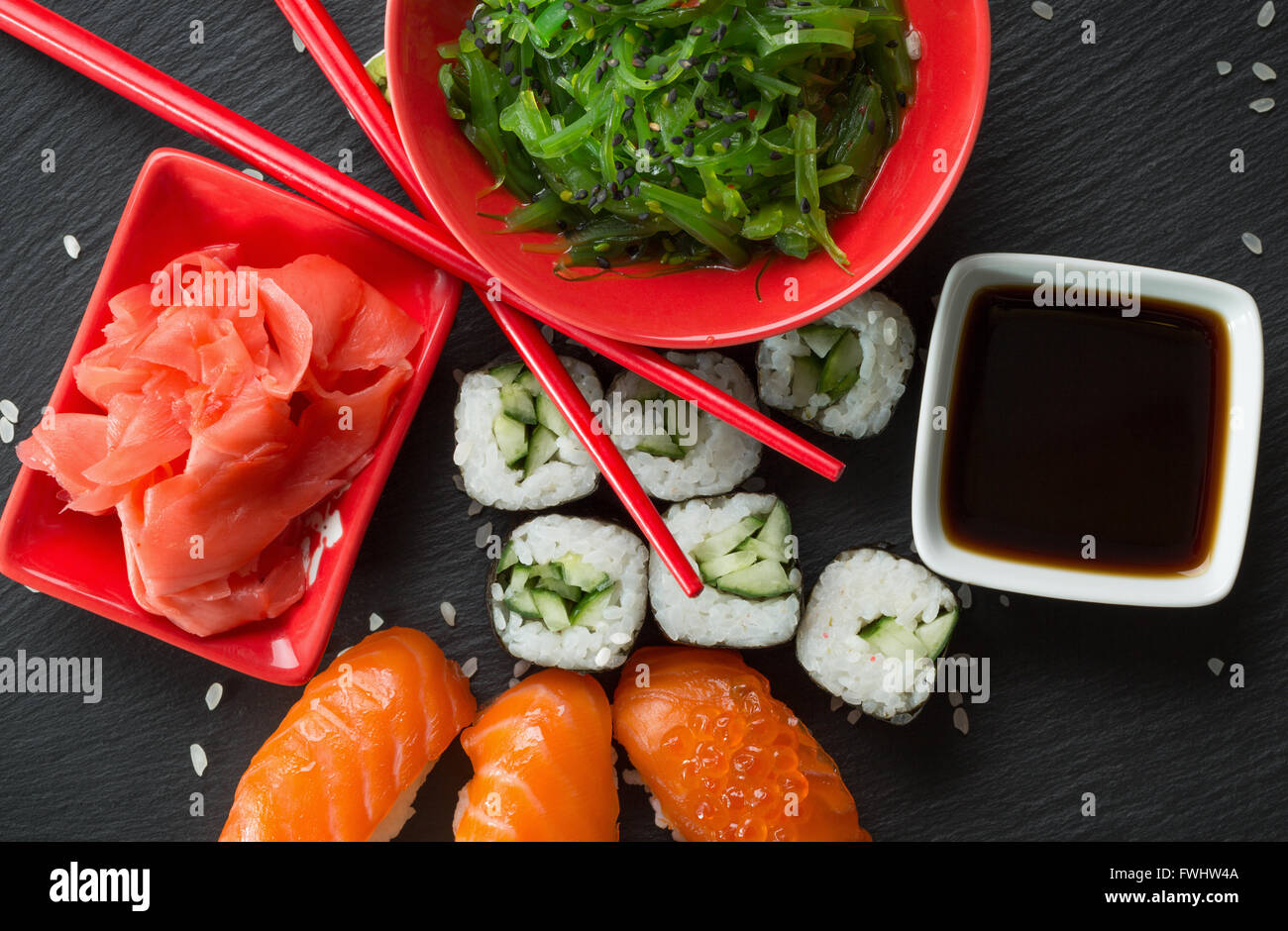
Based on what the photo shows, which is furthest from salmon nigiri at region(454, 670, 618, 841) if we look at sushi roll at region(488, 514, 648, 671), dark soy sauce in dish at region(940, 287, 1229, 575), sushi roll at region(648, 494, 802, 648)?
dark soy sauce in dish at region(940, 287, 1229, 575)

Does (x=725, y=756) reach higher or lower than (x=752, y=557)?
lower

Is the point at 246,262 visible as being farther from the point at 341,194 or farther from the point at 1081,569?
the point at 1081,569

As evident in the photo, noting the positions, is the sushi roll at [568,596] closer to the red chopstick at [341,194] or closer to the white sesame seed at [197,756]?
the red chopstick at [341,194]

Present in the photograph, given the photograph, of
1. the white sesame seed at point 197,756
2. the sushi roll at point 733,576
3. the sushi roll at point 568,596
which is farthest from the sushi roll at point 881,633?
the white sesame seed at point 197,756

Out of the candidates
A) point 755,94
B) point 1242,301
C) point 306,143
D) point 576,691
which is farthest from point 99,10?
point 1242,301

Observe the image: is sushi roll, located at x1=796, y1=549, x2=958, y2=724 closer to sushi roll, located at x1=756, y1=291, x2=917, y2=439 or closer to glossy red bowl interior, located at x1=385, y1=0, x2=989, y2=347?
sushi roll, located at x1=756, y1=291, x2=917, y2=439

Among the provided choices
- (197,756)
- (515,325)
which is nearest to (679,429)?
(515,325)
